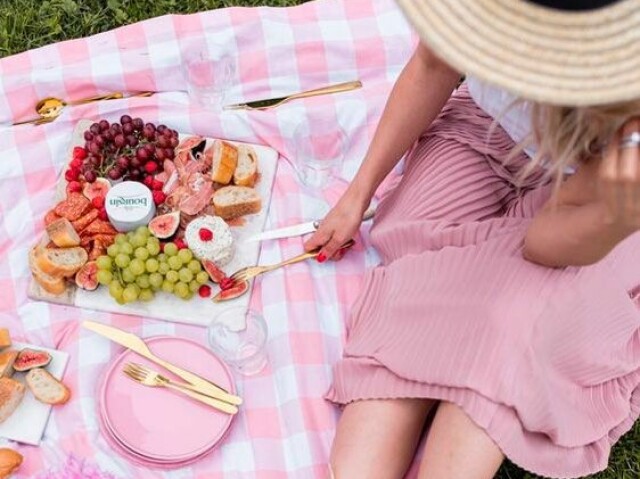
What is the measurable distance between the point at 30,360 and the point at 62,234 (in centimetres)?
38

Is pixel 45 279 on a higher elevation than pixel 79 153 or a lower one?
lower

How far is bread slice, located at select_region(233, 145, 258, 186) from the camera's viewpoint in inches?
110

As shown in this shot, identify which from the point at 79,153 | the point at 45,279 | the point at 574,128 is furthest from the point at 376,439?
the point at 79,153

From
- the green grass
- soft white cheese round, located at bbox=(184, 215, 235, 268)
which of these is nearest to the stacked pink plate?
soft white cheese round, located at bbox=(184, 215, 235, 268)

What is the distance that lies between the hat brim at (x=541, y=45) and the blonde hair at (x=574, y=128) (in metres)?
0.18

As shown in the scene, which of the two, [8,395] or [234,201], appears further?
[234,201]

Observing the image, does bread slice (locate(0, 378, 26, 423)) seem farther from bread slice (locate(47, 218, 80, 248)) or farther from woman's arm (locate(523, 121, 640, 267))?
woman's arm (locate(523, 121, 640, 267))

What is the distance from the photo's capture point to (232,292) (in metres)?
2.65

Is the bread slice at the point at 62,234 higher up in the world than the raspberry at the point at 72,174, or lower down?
lower down

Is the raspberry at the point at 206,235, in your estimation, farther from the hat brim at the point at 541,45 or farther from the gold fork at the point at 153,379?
the hat brim at the point at 541,45

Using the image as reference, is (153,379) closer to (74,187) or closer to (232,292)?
(232,292)

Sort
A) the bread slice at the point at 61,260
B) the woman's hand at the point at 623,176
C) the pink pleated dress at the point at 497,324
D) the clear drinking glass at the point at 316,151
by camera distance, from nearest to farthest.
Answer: the woman's hand at the point at 623,176
the pink pleated dress at the point at 497,324
the bread slice at the point at 61,260
the clear drinking glass at the point at 316,151

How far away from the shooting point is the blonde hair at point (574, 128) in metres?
1.59

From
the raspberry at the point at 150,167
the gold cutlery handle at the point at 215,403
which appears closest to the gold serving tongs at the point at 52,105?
the raspberry at the point at 150,167
